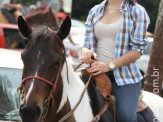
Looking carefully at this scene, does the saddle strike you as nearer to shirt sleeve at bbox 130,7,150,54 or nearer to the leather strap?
the leather strap

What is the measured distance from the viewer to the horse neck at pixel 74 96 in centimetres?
304

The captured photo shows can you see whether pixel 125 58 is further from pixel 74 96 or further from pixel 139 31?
pixel 74 96

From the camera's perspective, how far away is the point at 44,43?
2.77 m

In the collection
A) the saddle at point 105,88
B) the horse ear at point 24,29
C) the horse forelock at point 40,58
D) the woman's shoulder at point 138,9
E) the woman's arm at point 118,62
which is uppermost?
the woman's shoulder at point 138,9

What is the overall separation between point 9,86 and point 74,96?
144 centimetres

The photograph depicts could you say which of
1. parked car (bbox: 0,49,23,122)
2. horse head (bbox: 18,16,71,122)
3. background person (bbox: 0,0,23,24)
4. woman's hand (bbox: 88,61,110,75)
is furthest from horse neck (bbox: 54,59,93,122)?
background person (bbox: 0,0,23,24)

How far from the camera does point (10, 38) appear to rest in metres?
9.97

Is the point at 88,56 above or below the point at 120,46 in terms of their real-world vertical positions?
below

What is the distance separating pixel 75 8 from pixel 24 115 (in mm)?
14900

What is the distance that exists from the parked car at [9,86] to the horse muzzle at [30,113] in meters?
1.49

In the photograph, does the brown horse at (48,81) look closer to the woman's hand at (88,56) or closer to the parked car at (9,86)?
the woman's hand at (88,56)

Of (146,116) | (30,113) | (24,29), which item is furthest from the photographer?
(146,116)

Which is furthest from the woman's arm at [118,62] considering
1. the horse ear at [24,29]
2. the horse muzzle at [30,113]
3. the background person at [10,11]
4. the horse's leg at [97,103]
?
the background person at [10,11]

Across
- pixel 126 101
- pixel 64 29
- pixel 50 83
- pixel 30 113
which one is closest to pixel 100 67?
pixel 126 101
